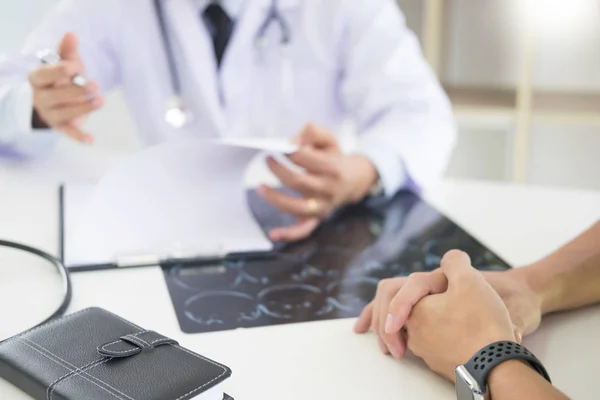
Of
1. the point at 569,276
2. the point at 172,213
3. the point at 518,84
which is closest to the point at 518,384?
the point at 569,276

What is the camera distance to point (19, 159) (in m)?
1.35

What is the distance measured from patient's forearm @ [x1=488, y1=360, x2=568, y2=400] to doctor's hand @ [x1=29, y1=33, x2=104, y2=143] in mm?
820

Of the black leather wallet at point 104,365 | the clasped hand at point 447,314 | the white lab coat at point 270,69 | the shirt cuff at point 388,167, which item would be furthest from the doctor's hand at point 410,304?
the white lab coat at point 270,69

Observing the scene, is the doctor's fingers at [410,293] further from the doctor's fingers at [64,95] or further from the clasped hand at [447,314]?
the doctor's fingers at [64,95]

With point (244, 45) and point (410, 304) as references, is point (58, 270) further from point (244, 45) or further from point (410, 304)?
point (244, 45)

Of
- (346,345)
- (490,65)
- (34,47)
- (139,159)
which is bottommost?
(490,65)

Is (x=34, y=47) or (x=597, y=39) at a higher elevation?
(x=34, y=47)

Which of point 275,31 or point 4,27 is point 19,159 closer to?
point 4,27

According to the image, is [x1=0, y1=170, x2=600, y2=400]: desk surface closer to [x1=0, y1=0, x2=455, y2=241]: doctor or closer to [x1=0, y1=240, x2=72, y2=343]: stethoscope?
[x1=0, y1=240, x2=72, y2=343]: stethoscope

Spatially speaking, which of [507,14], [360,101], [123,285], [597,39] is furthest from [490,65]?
[123,285]

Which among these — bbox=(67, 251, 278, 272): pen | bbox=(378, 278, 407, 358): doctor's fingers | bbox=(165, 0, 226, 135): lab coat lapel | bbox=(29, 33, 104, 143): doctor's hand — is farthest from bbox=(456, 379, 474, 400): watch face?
bbox=(165, 0, 226, 135): lab coat lapel

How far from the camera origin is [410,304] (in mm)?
719

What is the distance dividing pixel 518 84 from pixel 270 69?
1.26 metres

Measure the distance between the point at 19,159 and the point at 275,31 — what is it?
1.90 ft
